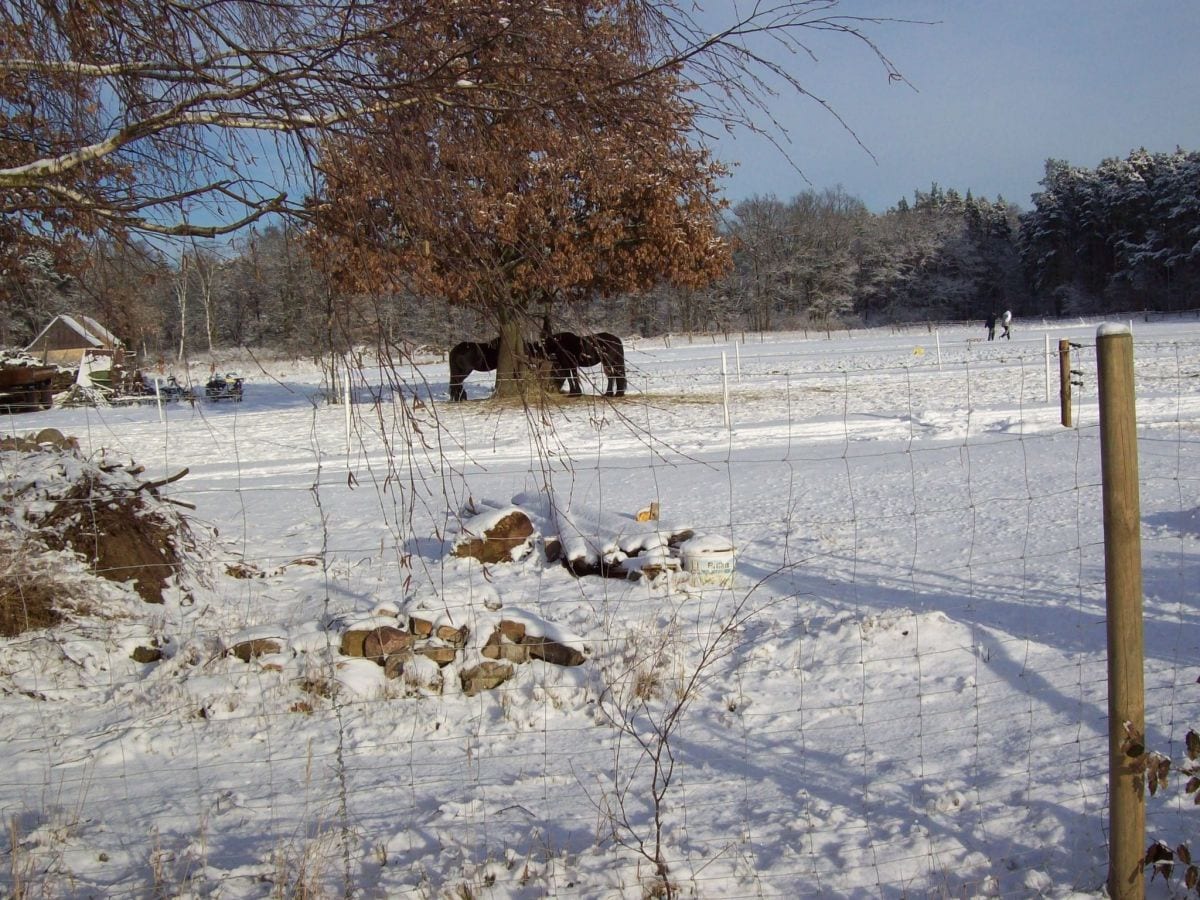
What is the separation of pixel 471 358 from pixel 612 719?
5106 mm

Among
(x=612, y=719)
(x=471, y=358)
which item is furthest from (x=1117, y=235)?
(x=612, y=719)

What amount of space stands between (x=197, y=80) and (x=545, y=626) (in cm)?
A: 379

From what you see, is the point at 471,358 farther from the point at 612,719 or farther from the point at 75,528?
the point at 612,719

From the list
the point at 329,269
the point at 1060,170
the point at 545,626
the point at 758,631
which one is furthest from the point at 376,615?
the point at 1060,170

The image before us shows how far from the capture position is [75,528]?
6.34 m

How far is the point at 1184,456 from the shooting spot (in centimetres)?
1021

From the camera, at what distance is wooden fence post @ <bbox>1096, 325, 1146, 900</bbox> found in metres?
2.74

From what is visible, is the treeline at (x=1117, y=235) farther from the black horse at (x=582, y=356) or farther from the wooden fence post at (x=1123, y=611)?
the black horse at (x=582, y=356)

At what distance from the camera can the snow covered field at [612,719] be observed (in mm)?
3207

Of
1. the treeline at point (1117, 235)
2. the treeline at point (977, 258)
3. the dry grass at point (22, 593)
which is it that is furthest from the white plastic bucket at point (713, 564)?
the treeline at point (1117, 235)

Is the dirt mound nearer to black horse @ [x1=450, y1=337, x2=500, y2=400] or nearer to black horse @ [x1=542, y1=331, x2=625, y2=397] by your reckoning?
black horse @ [x1=450, y1=337, x2=500, y2=400]

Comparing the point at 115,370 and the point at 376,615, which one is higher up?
the point at 115,370

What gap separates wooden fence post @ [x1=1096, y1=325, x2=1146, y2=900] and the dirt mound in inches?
212

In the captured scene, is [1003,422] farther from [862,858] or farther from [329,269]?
[329,269]
